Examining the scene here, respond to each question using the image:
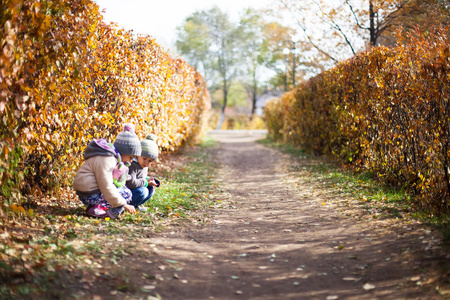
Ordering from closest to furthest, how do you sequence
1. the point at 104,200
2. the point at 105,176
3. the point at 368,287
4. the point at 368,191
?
the point at 368,287
the point at 105,176
the point at 104,200
the point at 368,191

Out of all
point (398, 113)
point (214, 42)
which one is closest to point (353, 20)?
point (398, 113)

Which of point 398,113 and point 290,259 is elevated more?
point 398,113

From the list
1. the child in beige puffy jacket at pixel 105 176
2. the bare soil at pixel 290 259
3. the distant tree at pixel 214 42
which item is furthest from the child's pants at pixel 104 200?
the distant tree at pixel 214 42

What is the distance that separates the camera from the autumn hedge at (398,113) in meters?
5.00

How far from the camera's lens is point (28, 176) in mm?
5609

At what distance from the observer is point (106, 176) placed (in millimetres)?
4914

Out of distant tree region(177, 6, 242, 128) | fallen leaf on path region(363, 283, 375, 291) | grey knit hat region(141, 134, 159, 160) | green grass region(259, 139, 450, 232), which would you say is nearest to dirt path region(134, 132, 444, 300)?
fallen leaf on path region(363, 283, 375, 291)

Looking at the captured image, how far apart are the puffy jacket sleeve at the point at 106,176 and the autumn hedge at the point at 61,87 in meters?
0.78

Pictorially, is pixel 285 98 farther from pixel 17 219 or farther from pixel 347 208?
pixel 17 219

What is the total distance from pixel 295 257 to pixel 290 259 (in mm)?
84

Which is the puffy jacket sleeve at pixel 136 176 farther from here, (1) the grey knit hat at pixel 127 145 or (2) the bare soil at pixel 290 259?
(2) the bare soil at pixel 290 259

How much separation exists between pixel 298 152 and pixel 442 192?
9.53 m

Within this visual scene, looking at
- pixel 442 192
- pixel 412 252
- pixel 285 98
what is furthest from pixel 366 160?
pixel 285 98

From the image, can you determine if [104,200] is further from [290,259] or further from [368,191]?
[368,191]
